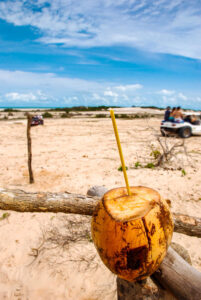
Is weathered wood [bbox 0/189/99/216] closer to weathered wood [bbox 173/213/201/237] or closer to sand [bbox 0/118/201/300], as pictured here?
weathered wood [bbox 173/213/201/237]

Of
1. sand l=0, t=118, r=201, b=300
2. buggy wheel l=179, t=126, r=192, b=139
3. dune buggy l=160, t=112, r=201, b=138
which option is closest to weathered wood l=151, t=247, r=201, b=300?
sand l=0, t=118, r=201, b=300

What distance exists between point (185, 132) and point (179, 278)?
35.3 ft

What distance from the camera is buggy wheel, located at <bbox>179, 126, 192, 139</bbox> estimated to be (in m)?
11.0

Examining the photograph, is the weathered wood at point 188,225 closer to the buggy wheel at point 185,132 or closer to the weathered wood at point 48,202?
the weathered wood at point 48,202

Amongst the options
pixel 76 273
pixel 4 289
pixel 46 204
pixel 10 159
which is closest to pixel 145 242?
pixel 46 204

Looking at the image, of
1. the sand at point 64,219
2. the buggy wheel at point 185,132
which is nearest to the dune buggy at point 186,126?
the buggy wheel at point 185,132

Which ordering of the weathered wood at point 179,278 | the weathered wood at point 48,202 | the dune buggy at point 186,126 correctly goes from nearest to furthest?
the weathered wood at point 179,278 < the weathered wood at point 48,202 < the dune buggy at point 186,126

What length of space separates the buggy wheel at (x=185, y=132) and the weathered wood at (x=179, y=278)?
10.4 m

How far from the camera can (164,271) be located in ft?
4.35

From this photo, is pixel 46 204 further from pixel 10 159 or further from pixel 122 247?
pixel 10 159

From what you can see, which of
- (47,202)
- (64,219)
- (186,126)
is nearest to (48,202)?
(47,202)

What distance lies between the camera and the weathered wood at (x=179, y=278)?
1.27 metres

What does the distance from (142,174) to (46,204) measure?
428cm

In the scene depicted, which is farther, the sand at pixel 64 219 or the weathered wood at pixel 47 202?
the sand at pixel 64 219
